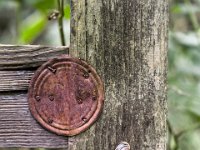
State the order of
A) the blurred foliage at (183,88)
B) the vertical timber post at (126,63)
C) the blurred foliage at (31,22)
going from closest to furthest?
1. the vertical timber post at (126,63)
2. the blurred foliage at (183,88)
3. the blurred foliage at (31,22)

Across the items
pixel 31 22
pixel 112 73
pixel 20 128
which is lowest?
pixel 31 22

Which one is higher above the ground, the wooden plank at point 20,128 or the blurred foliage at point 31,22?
the wooden plank at point 20,128

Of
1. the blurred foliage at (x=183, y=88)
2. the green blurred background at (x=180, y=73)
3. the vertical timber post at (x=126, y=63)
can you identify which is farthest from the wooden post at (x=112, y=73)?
the blurred foliage at (x=183, y=88)

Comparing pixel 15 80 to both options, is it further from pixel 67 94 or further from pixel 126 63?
pixel 126 63

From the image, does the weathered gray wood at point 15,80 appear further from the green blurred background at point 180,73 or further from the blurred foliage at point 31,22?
the green blurred background at point 180,73

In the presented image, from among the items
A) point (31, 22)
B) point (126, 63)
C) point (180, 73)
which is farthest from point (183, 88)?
point (31, 22)

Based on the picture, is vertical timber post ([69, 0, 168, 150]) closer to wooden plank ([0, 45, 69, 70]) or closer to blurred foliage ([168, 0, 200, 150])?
wooden plank ([0, 45, 69, 70])

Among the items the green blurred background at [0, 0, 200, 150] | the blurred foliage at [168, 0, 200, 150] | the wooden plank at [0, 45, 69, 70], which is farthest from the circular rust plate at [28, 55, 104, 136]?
the blurred foliage at [168, 0, 200, 150]

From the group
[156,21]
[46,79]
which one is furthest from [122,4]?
[46,79]
